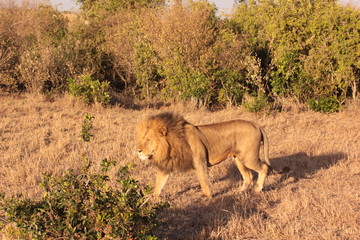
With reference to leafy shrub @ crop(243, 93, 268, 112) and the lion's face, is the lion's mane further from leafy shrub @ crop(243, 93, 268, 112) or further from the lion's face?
leafy shrub @ crop(243, 93, 268, 112)

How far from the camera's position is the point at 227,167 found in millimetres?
7730

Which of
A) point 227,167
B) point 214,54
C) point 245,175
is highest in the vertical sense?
point 214,54

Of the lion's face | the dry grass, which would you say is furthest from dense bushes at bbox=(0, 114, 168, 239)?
the lion's face

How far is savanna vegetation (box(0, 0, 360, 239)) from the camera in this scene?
12.4 ft

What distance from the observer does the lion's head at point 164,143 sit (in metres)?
5.34

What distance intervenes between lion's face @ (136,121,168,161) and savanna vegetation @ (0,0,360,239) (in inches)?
21.5

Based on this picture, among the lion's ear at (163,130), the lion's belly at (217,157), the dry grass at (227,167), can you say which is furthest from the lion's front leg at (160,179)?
the lion's belly at (217,157)

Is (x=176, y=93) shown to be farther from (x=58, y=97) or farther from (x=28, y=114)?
(x=28, y=114)

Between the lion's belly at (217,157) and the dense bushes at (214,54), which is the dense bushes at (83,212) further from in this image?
the dense bushes at (214,54)

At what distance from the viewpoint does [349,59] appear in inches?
523

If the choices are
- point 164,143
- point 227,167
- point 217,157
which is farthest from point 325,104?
point 164,143

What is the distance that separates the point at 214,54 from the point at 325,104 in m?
3.85

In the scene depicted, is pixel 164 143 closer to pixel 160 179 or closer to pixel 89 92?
pixel 160 179

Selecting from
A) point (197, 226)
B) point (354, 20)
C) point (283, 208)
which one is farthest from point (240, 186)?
point (354, 20)
